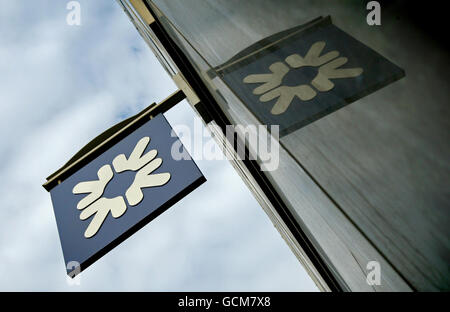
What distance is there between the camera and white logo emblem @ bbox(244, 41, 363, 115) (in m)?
2.03

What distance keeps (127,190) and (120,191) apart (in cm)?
9

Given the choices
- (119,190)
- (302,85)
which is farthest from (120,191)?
(302,85)

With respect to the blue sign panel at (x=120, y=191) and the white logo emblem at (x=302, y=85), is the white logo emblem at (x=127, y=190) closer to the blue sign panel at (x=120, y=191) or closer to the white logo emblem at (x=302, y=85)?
the blue sign panel at (x=120, y=191)

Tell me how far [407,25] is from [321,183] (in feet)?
2.63

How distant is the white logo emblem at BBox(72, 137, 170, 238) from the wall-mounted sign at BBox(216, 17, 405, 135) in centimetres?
167

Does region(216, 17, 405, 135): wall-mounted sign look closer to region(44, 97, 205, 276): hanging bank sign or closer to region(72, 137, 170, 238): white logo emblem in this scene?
region(44, 97, 205, 276): hanging bank sign

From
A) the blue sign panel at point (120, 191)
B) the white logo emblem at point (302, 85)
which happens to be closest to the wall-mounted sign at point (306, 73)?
the white logo emblem at point (302, 85)

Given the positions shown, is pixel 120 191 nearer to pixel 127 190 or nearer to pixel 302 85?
pixel 127 190

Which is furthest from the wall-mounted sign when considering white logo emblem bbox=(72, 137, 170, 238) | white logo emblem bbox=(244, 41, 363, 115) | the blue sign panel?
white logo emblem bbox=(72, 137, 170, 238)

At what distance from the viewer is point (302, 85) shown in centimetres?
226

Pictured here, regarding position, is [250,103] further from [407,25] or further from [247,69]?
[407,25]

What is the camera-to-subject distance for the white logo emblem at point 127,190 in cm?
412

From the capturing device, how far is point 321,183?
6.91 ft
